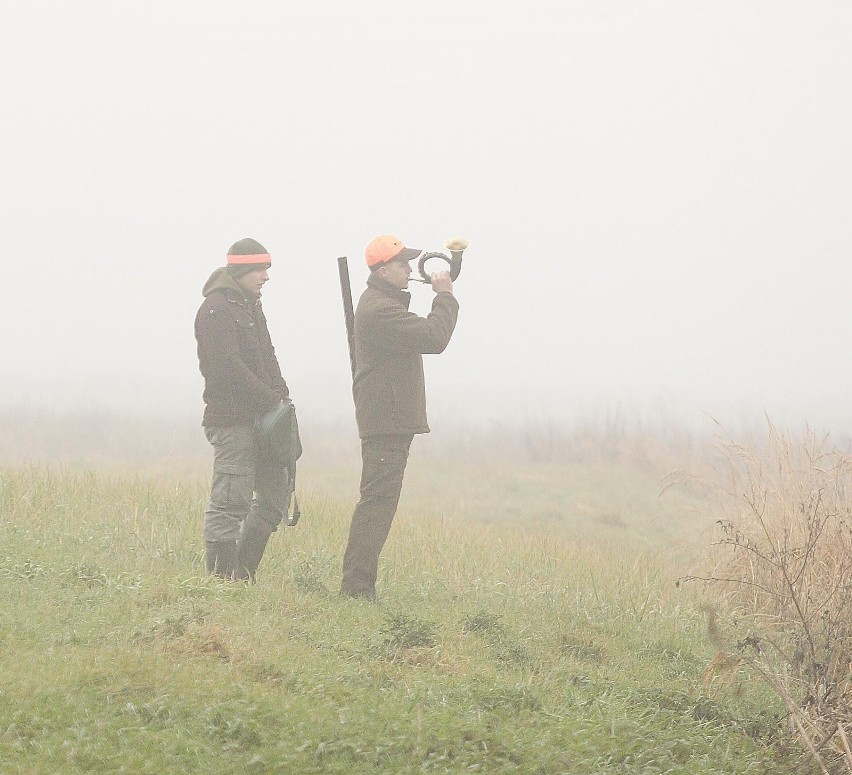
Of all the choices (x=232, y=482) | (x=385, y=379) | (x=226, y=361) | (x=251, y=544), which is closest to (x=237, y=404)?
(x=226, y=361)

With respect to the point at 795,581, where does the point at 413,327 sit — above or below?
above

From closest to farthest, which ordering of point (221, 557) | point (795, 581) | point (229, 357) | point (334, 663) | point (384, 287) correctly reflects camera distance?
point (334, 663)
point (795, 581)
point (229, 357)
point (384, 287)
point (221, 557)

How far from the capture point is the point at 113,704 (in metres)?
4.91

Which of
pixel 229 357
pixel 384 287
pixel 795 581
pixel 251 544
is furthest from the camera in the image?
pixel 251 544

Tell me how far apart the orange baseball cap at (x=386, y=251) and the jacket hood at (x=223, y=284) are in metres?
0.87

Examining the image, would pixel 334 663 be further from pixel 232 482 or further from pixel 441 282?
pixel 441 282

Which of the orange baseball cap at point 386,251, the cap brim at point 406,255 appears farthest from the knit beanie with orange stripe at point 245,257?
the cap brim at point 406,255

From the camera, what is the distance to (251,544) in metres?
7.62

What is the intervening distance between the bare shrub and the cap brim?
2573mm

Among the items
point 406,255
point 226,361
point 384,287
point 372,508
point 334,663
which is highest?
point 406,255

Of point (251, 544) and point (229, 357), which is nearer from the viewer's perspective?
point (229, 357)

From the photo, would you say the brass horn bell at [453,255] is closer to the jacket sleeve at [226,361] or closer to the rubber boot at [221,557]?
the jacket sleeve at [226,361]

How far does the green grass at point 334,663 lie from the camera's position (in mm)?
4711

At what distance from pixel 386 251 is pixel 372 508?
1.67 metres
